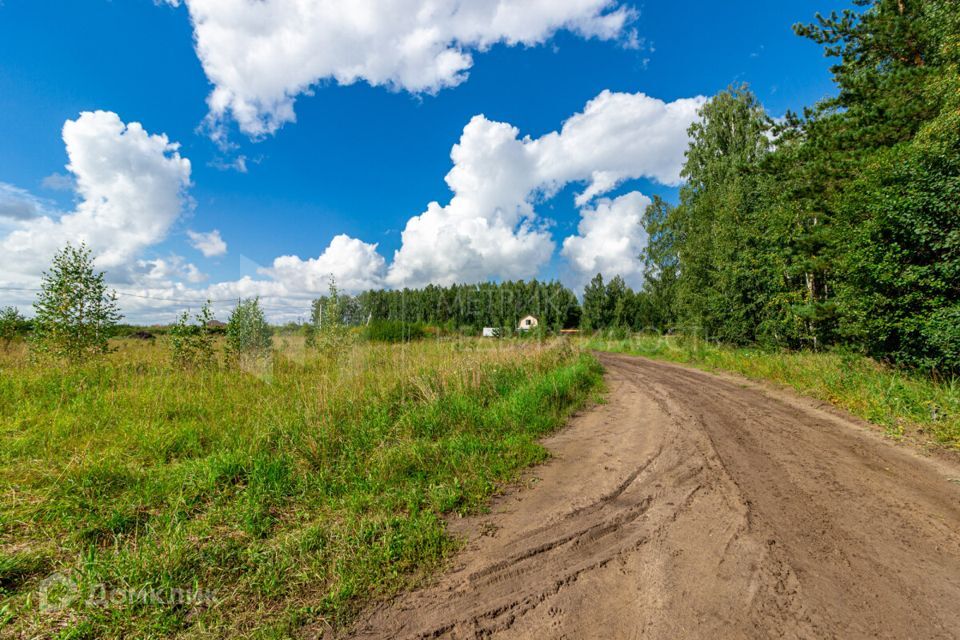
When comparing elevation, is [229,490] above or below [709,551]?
above

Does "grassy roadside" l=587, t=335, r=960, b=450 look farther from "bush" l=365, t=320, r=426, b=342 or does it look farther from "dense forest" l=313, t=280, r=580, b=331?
"dense forest" l=313, t=280, r=580, b=331

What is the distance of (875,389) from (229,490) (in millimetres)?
12589

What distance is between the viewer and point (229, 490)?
3807 millimetres

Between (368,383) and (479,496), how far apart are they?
410cm

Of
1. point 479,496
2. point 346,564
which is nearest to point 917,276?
point 479,496

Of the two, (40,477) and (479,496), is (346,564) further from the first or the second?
(40,477)

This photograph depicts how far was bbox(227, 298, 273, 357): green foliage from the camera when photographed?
10203mm

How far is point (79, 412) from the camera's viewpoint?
541 centimetres

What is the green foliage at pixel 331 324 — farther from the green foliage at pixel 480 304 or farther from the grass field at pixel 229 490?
the green foliage at pixel 480 304

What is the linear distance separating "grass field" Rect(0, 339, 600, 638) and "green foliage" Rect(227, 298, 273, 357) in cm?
268

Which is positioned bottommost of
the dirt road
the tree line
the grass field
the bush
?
the dirt road

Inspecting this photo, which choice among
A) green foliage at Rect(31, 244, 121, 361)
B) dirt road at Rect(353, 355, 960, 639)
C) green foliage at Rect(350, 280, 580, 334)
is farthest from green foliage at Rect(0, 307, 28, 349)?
green foliage at Rect(350, 280, 580, 334)

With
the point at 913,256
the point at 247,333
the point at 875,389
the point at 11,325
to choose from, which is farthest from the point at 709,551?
the point at 11,325

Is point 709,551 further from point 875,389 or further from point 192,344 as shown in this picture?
point 192,344
